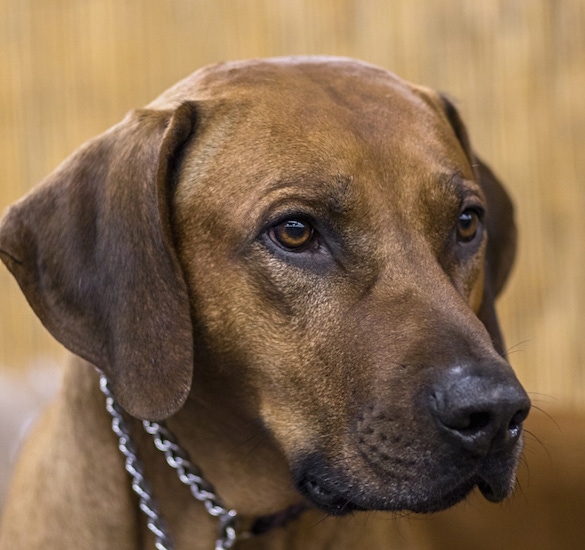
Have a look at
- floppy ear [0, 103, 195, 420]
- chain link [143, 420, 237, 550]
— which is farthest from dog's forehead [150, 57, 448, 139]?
chain link [143, 420, 237, 550]

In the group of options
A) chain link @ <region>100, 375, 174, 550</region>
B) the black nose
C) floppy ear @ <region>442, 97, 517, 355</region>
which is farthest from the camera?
floppy ear @ <region>442, 97, 517, 355</region>

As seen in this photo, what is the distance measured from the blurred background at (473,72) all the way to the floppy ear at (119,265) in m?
1.98

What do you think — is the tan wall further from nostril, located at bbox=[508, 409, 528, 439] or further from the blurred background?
nostril, located at bbox=[508, 409, 528, 439]

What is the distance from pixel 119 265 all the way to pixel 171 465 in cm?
54

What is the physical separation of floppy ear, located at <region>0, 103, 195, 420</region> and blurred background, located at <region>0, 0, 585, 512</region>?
6.48ft

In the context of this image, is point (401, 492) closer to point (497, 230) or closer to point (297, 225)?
point (297, 225)

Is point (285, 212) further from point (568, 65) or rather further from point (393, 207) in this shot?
point (568, 65)

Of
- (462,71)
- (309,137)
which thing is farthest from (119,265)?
(462,71)

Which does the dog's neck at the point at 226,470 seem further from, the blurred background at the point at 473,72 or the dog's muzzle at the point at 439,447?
the blurred background at the point at 473,72

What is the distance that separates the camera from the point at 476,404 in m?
2.04

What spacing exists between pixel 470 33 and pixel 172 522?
9.47 feet

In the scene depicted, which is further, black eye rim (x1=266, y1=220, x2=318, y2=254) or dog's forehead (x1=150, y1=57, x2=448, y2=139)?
dog's forehead (x1=150, y1=57, x2=448, y2=139)

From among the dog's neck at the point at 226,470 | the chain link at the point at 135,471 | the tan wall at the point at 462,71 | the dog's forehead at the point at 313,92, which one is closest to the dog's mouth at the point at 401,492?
the dog's neck at the point at 226,470

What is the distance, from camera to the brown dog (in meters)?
2.19
